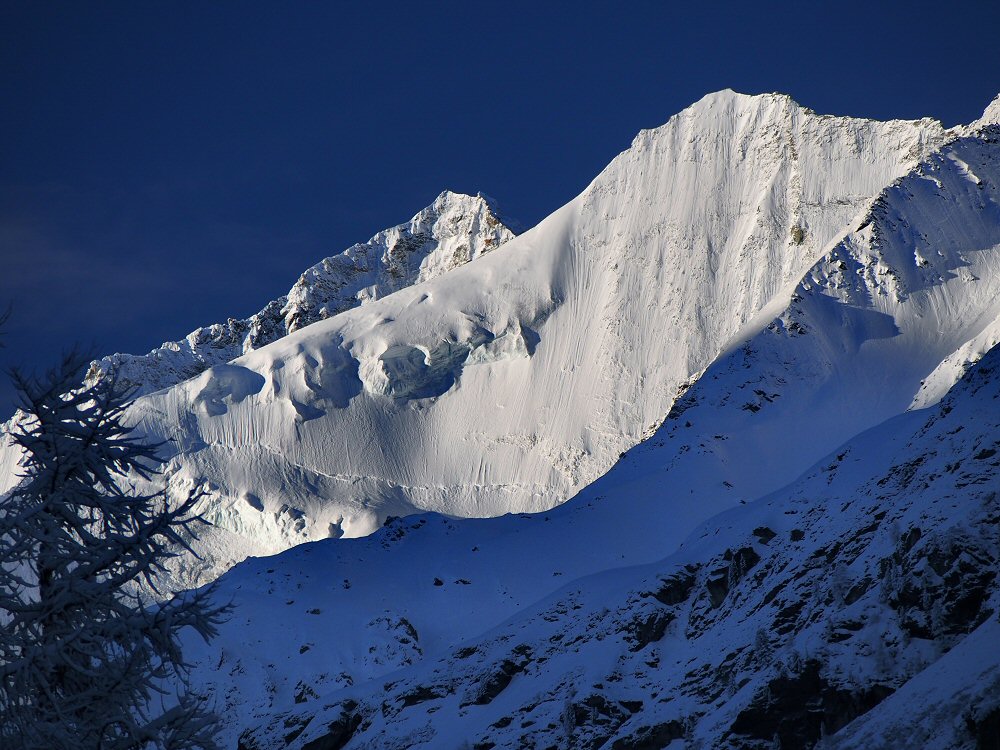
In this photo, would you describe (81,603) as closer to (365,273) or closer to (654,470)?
(654,470)

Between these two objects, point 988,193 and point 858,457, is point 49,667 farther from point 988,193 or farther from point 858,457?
point 988,193

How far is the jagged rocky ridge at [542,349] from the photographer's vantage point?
351 ft

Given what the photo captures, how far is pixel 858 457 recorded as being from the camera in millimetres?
41688

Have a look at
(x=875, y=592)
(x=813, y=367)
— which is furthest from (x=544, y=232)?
(x=875, y=592)

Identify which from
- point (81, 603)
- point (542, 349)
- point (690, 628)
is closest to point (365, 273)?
point (542, 349)

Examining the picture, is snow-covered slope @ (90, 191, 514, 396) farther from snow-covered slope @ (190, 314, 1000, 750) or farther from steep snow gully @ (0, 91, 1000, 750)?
snow-covered slope @ (190, 314, 1000, 750)

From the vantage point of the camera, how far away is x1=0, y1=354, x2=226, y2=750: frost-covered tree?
393 inches

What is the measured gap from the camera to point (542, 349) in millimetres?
115812

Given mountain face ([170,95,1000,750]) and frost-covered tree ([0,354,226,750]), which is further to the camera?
mountain face ([170,95,1000,750])

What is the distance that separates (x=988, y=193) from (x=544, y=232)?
4558 centimetres

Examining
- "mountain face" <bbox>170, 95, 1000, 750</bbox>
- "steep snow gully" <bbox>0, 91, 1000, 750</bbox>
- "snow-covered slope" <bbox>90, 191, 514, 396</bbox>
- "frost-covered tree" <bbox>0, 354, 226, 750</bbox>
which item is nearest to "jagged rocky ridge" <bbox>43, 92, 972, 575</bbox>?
"steep snow gully" <bbox>0, 91, 1000, 750</bbox>

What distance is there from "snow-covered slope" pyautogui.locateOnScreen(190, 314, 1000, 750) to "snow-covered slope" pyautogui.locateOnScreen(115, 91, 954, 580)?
42.1 meters

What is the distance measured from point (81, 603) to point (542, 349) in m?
106

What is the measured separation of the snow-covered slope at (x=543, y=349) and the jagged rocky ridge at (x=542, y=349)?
0.20m
